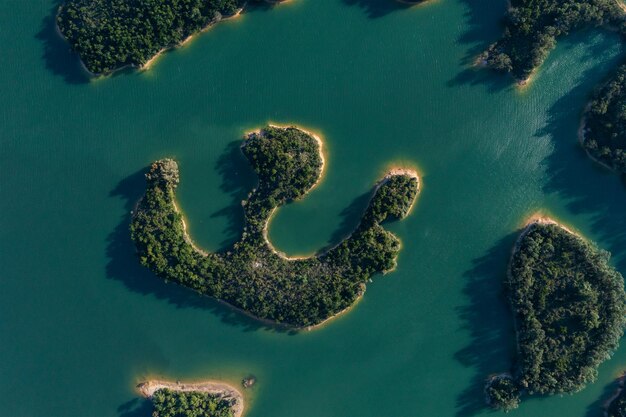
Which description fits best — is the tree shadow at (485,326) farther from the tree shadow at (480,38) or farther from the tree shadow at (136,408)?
the tree shadow at (136,408)

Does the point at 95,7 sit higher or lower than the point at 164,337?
higher

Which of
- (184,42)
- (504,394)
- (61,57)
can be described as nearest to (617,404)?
(504,394)

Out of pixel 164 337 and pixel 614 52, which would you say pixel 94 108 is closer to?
pixel 164 337

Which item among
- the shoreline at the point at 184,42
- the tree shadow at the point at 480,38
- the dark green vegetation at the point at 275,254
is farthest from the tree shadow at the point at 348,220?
the shoreline at the point at 184,42

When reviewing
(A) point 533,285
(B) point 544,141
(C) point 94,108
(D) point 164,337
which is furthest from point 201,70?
(A) point 533,285

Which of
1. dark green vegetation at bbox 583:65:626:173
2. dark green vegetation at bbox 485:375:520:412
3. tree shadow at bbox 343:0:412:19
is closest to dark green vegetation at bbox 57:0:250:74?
tree shadow at bbox 343:0:412:19
